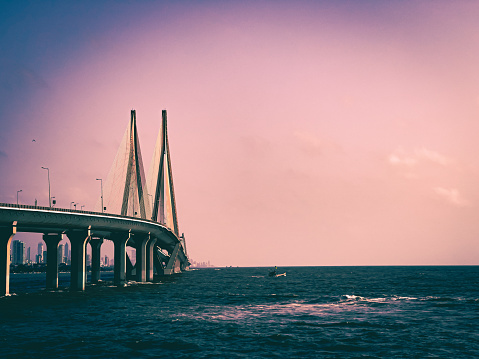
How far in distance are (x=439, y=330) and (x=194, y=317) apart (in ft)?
79.2

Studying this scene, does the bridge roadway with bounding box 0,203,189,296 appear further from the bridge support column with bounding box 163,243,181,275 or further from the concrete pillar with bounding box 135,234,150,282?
the bridge support column with bounding box 163,243,181,275

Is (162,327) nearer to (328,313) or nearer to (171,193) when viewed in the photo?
(328,313)

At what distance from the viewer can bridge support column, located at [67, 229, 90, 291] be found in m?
90.9

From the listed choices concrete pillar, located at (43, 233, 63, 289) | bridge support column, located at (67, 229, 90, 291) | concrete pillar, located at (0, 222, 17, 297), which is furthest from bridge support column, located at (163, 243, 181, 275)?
concrete pillar, located at (0, 222, 17, 297)

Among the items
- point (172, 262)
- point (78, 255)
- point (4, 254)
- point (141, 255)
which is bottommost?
point (172, 262)

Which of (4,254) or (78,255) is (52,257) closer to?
(78,255)

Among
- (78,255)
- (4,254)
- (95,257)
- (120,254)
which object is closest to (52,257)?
(78,255)

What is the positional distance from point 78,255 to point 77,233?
14.5ft

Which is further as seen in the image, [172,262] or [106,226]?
[172,262]

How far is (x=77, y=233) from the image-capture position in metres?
90.9

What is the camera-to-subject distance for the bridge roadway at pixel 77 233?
72.8 metres

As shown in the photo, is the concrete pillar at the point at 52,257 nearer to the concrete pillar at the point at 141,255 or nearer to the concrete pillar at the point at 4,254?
the concrete pillar at the point at 141,255

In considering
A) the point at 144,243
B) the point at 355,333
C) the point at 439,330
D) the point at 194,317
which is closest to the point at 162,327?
the point at 194,317

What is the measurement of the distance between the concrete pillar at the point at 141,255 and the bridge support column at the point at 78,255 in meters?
26.8
